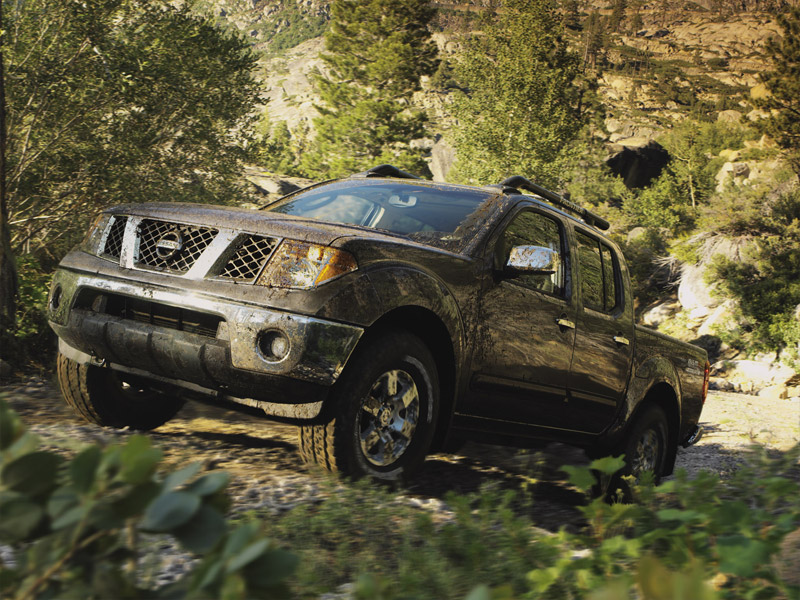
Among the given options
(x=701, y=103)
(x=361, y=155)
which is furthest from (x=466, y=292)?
(x=701, y=103)

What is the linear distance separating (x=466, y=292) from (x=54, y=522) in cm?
288

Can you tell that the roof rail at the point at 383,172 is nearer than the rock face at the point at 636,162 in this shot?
Yes

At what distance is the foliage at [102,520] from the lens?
1.11 metres

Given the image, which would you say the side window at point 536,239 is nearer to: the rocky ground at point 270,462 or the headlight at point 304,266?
A: the rocky ground at point 270,462

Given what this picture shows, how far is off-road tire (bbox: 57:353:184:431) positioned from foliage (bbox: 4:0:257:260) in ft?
31.1

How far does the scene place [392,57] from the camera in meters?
42.8

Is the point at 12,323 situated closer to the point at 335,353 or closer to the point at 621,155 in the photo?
the point at 335,353

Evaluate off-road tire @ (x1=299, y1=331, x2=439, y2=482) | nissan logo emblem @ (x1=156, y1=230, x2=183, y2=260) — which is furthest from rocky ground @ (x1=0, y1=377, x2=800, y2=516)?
nissan logo emblem @ (x1=156, y1=230, x2=183, y2=260)

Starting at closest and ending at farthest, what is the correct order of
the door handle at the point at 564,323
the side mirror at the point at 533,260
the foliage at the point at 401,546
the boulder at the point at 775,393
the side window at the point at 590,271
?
the foliage at the point at 401,546
the side mirror at the point at 533,260
the door handle at the point at 564,323
the side window at the point at 590,271
the boulder at the point at 775,393

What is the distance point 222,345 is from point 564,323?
2236 mm

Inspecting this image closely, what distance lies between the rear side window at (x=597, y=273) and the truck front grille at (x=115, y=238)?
2840 millimetres

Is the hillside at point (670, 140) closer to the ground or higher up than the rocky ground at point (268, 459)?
higher up

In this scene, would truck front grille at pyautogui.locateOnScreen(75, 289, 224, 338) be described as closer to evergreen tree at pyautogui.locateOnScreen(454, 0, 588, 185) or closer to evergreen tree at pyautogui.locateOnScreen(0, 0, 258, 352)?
evergreen tree at pyautogui.locateOnScreen(0, 0, 258, 352)

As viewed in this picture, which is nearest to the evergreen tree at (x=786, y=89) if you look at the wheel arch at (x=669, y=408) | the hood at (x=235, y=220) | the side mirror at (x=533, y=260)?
the wheel arch at (x=669, y=408)
